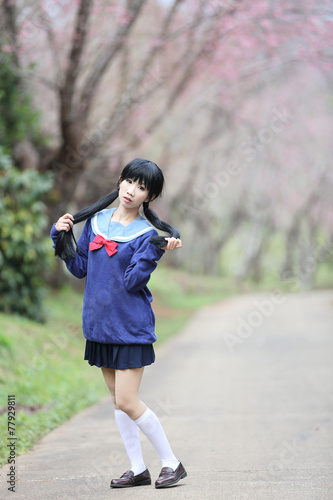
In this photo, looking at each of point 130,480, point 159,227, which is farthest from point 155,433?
point 159,227

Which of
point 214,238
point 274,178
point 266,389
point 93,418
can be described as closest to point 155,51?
point 266,389

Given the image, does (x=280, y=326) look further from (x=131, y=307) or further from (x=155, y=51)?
(x=131, y=307)

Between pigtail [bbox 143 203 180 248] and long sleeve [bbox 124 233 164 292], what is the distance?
0.13 ft

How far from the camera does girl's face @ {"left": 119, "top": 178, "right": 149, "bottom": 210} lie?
13.3 ft

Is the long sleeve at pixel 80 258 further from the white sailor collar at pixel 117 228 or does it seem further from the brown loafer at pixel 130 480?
the brown loafer at pixel 130 480

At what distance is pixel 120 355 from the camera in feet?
12.9

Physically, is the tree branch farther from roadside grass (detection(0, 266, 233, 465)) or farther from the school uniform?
the school uniform

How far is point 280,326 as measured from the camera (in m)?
16.9

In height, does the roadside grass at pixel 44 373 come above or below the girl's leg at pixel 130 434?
below

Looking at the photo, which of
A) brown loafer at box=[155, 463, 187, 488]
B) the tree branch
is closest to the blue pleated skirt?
brown loafer at box=[155, 463, 187, 488]

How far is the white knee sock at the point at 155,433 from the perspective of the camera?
4023 mm

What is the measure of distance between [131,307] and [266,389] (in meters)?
4.85

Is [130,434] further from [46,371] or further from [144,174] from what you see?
[46,371]

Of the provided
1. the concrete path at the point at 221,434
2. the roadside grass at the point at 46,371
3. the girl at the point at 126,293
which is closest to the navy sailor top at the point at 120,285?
the girl at the point at 126,293
